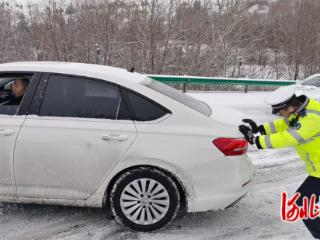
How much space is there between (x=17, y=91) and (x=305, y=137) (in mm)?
2922

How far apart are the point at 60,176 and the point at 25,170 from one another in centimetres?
34

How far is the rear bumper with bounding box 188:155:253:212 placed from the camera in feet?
13.0

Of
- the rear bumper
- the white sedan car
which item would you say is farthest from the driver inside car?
the rear bumper

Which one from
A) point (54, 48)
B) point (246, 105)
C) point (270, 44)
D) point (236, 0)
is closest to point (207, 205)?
point (246, 105)

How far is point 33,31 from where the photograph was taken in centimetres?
2084

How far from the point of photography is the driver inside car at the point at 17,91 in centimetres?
428

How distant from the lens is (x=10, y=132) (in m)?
4.00

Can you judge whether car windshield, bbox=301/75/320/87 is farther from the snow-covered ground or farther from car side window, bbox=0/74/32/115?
car side window, bbox=0/74/32/115

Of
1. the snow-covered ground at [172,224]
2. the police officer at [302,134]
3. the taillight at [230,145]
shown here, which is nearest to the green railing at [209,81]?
the snow-covered ground at [172,224]

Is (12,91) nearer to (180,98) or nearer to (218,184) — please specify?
(180,98)

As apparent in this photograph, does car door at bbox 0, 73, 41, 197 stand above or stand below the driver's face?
below

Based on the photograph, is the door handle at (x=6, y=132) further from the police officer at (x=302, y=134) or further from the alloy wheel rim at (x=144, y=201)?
the police officer at (x=302, y=134)

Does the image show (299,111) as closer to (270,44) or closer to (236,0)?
(236,0)

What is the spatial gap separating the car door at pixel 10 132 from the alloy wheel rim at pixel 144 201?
112cm
